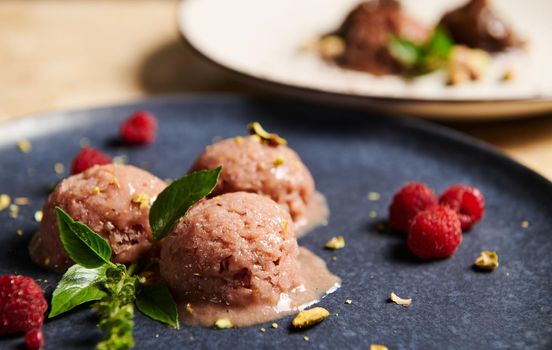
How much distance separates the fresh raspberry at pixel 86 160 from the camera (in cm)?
233

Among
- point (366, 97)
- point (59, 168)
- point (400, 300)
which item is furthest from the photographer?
point (366, 97)

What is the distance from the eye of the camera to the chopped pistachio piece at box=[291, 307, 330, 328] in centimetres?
174

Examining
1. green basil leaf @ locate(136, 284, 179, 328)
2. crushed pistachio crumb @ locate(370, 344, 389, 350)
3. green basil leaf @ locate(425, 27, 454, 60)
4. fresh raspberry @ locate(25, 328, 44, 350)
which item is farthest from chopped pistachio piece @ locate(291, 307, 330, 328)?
green basil leaf @ locate(425, 27, 454, 60)

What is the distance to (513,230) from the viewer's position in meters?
2.14

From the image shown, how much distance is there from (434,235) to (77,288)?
2.94 ft

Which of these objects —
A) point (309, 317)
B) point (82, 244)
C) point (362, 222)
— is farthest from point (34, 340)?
point (362, 222)

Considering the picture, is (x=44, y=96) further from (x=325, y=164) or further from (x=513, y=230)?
(x=513, y=230)

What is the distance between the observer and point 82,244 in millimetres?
1760

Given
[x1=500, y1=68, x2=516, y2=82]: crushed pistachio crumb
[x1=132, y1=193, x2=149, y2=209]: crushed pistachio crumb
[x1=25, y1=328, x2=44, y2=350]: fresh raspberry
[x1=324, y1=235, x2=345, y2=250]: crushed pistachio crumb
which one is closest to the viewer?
[x1=25, y1=328, x2=44, y2=350]: fresh raspberry

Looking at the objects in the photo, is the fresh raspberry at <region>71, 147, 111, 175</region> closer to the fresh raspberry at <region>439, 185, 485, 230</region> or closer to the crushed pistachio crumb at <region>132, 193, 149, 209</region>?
the crushed pistachio crumb at <region>132, 193, 149, 209</region>

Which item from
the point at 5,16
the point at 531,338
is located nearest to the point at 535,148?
the point at 531,338

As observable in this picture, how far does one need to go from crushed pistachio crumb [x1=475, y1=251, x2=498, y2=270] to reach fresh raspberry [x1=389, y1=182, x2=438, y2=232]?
8.9 inches

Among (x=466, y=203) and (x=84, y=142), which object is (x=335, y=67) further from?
(x=466, y=203)

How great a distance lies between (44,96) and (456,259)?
6.65 feet
